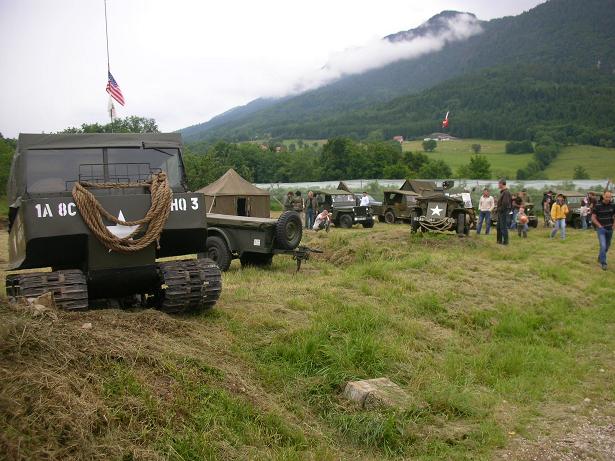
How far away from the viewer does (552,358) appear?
7473 mm

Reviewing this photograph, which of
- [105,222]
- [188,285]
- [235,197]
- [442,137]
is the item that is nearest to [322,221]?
[235,197]

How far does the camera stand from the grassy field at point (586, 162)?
65.8 metres

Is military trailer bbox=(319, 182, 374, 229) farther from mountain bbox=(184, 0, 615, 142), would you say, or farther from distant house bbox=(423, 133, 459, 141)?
mountain bbox=(184, 0, 615, 142)

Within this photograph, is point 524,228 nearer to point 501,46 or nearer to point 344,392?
point 344,392

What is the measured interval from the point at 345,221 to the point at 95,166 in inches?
770

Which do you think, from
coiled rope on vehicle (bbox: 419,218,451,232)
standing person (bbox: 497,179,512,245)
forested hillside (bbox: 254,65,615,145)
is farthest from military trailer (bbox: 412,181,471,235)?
forested hillside (bbox: 254,65,615,145)

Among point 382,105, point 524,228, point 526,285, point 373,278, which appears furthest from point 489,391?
point 382,105

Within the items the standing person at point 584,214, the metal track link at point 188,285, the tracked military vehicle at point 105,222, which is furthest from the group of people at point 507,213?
the metal track link at point 188,285

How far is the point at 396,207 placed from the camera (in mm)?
28016

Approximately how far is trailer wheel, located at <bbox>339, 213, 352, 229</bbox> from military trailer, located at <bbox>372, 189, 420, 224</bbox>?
2812 mm

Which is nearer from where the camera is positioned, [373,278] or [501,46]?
[373,278]

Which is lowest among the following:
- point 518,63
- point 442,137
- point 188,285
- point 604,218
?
point 188,285

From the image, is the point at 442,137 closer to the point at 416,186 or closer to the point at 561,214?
the point at 416,186

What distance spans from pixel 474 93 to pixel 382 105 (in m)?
35.5
